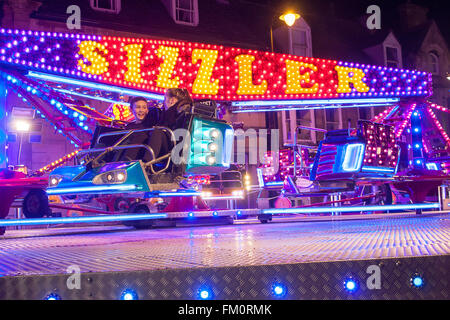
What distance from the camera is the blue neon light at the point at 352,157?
7.10 m

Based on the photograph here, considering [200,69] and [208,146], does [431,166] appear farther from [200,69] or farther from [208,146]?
[208,146]

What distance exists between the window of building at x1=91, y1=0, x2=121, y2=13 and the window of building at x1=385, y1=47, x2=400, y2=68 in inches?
447

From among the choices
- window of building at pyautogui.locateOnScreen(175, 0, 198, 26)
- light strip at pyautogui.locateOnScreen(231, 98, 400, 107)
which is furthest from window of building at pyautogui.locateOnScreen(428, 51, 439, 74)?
light strip at pyautogui.locateOnScreen(231, 98, 400, 107)

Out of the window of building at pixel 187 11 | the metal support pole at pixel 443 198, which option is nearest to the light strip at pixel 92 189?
the metal support pole at pixel 443 198

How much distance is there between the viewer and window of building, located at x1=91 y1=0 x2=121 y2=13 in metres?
14.0

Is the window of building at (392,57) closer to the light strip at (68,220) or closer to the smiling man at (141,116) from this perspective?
the smiling man at (141,116)

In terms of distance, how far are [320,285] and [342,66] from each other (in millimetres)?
7515

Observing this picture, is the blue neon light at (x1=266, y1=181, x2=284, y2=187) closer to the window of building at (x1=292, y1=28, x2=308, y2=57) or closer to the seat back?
the seat back

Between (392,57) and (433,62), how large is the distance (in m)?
2.55

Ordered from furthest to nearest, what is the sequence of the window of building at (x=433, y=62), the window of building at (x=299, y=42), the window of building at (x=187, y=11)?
the window of building at (x=433, y=62), the window of building at (x=299, y=42), the window of building at (x=187, y=11)

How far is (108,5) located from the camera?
1430cm

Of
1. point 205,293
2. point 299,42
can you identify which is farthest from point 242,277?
point 299,42

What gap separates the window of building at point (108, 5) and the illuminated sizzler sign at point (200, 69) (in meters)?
7.76

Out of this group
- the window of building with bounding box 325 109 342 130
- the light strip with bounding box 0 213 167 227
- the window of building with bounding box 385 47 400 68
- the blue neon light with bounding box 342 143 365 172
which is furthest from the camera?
the window of building with bounding box 385 47 400 68
